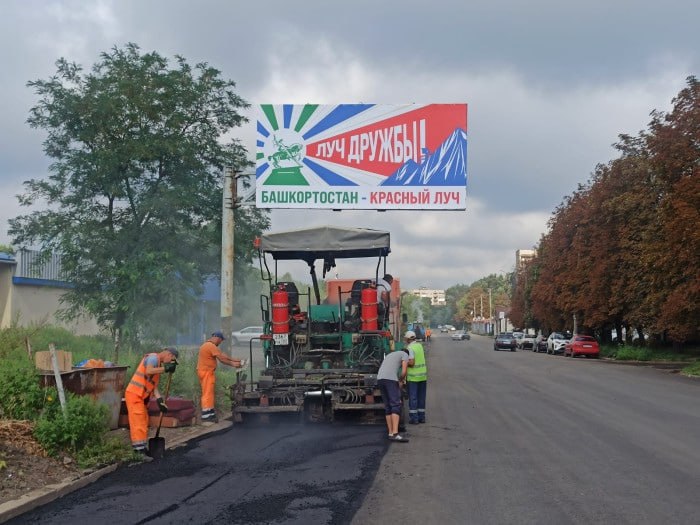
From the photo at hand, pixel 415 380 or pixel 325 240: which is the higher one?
pixel 325 240

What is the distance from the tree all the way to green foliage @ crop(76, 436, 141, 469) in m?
9.39

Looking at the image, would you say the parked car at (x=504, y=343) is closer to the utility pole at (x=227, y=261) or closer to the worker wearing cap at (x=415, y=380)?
the utility pole at (x=227, y=261)

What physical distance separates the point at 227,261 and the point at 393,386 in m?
6.26

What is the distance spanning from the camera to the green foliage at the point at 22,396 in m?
9.03

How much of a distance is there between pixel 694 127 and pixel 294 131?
57.4ft

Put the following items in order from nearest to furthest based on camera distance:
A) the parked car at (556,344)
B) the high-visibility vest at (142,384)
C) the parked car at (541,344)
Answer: the high-visibility vest at (142,384) → the parked car at (556,344) → the parked car at (541,344)

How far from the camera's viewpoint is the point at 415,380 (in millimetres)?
12938

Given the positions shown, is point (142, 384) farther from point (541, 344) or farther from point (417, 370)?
point (541, 344)

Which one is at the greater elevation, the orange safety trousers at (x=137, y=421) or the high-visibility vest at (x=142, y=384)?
the high-visibility vest at (x=142, y=384)

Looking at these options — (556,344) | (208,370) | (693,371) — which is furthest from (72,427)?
(556,344)

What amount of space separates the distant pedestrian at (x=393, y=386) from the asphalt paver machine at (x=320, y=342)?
0.84m

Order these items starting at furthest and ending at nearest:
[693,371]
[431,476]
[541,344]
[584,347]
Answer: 1. [541,344]
2. [584,347]
3. [693,371]
4. [431,476]

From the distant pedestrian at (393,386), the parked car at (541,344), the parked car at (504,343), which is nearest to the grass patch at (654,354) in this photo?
the parked car at (541,344)

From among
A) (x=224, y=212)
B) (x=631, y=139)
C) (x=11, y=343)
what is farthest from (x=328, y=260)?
(x=631, y=139)
